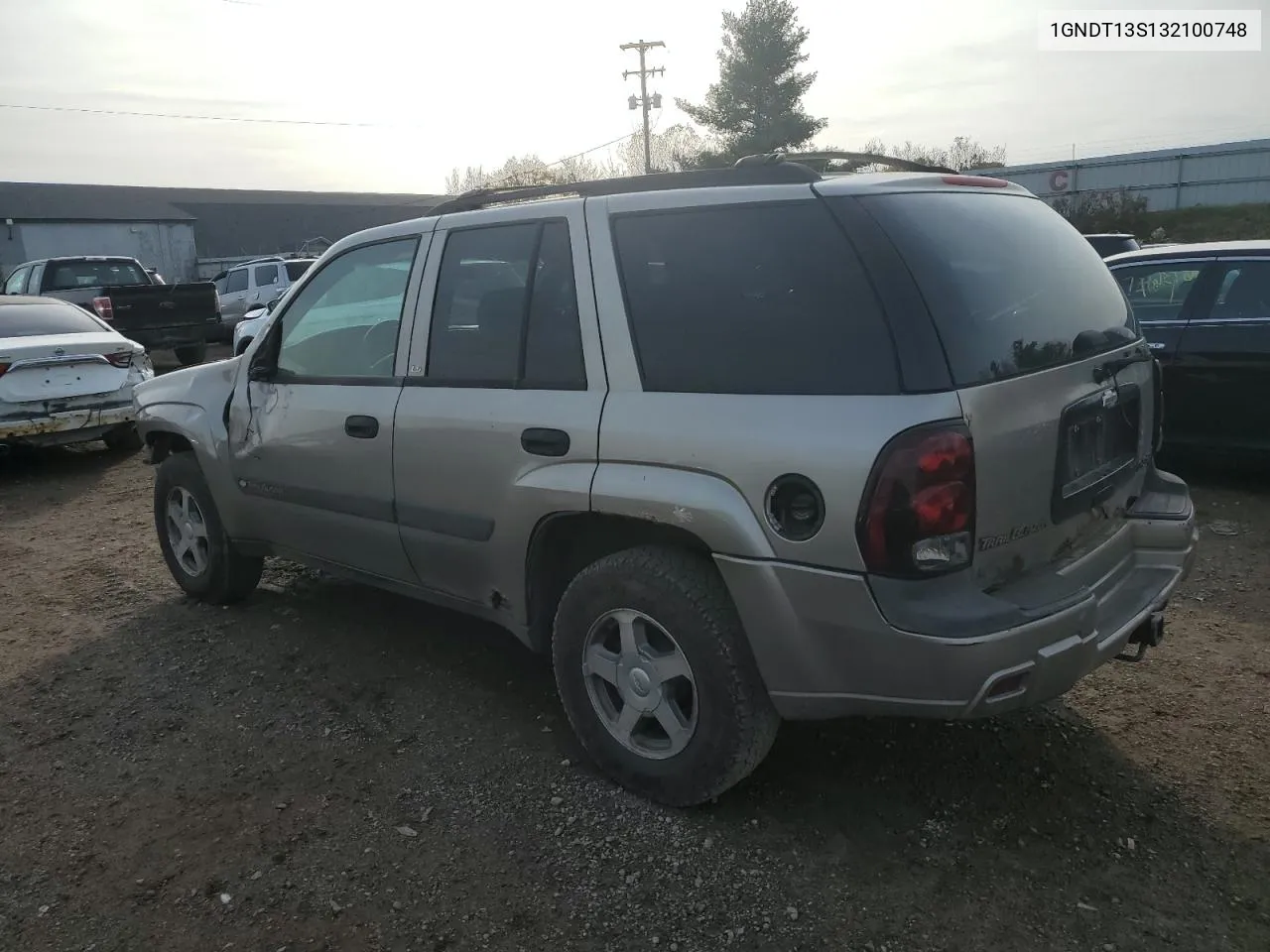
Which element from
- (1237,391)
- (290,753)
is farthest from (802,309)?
(1237,391)

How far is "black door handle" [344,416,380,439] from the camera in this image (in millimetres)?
3793

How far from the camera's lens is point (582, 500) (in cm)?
305

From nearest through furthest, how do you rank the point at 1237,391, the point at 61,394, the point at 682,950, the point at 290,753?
the point at 682,950 < the point at 290,753 < the point at 1237,391 < the point at 61,394

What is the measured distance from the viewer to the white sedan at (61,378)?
8.27m

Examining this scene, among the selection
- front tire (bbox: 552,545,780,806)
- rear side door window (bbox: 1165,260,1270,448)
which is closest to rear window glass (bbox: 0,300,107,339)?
front tire (bbox: 552,545,780,806)

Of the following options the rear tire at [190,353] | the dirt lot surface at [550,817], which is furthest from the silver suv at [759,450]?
the rear tire at [190,353]

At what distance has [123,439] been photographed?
31.6ft

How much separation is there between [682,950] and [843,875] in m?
0.54

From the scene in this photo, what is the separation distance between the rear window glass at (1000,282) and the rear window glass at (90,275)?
15367 millimetres

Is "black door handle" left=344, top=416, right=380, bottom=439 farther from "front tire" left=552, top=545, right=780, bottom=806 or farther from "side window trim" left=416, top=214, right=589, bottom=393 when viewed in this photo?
"front tire" left=552, top=545, right=780, bottom=806

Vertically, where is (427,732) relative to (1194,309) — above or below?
below

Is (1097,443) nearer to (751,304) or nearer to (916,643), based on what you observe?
(916,643)

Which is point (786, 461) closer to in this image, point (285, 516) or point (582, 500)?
point (582, 500)

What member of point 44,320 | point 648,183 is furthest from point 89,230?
point 648,183
